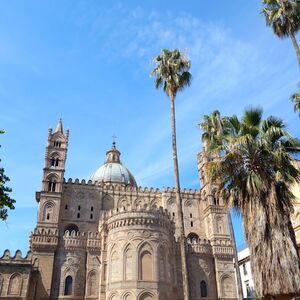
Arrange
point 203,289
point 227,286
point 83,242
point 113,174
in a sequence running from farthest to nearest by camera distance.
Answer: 1. point 113,174
2. point 227,286
3. point 203,289
4. point 83,242

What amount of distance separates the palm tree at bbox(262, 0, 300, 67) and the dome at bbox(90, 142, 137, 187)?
Result: 42.7 m

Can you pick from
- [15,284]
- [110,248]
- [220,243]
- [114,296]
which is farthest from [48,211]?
[220,243]

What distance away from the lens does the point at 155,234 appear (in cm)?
3975

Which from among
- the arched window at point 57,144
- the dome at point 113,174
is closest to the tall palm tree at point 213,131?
the arched window at point 57,144

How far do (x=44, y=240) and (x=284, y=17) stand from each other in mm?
35864

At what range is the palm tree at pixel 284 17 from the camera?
19.6 m

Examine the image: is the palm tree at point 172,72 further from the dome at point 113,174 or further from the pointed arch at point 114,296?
the dome at point 113,174

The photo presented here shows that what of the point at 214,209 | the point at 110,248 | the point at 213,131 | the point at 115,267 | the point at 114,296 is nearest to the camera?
the point at 213,131

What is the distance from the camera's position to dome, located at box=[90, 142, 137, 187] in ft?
196

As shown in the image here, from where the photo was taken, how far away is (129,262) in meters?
37.7

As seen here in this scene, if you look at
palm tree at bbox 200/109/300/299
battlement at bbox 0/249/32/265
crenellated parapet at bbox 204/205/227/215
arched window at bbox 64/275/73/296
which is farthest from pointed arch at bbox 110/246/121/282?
palm tree at bbox 200/109/300/299

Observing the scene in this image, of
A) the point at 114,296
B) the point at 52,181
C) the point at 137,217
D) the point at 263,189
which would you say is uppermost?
the point at 52,181

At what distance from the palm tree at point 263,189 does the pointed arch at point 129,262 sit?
82.5ft

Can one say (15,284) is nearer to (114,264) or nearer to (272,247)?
(114,264)
